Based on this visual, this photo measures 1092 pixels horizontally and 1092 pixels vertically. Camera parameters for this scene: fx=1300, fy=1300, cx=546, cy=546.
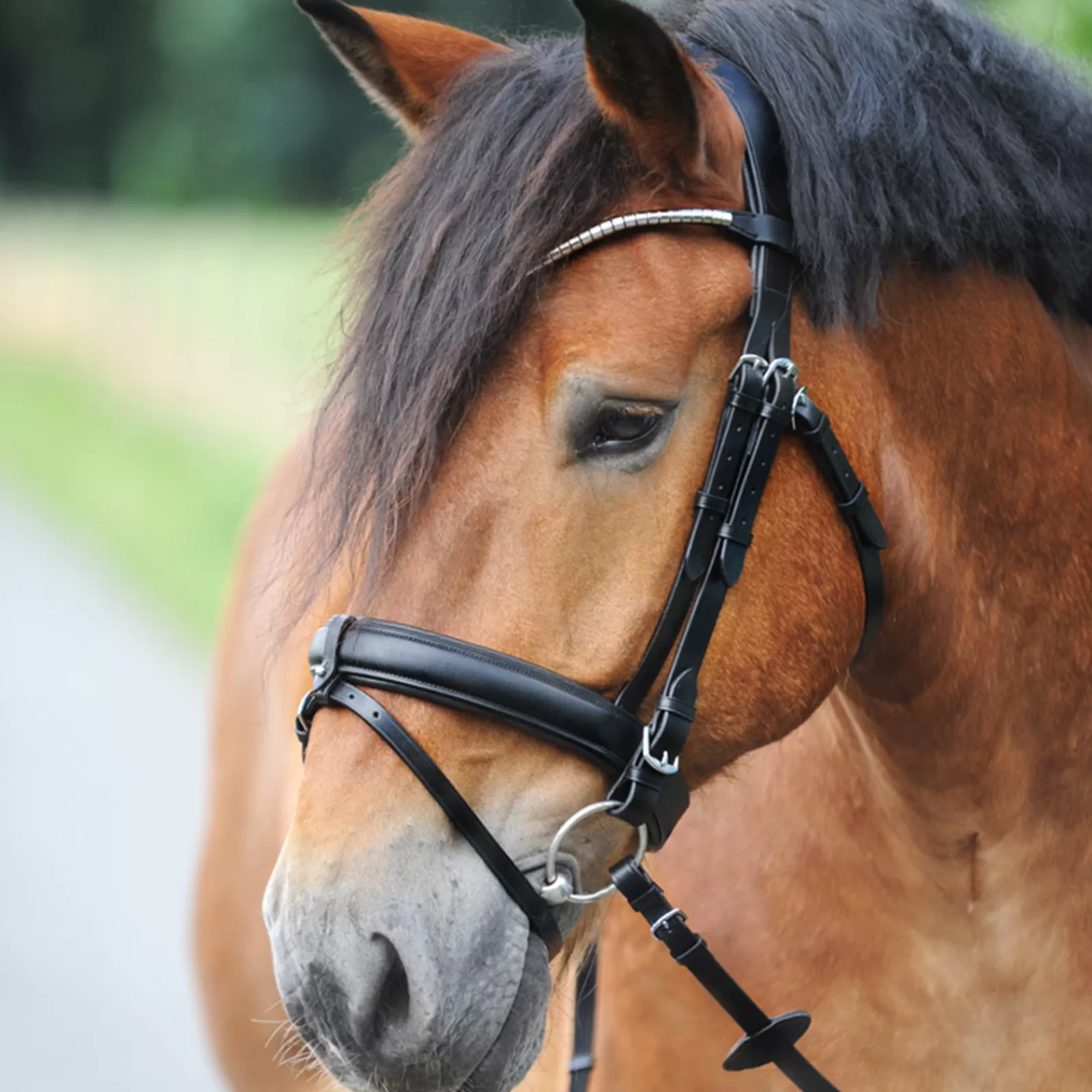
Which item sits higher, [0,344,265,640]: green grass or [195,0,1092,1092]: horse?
[195,0,1092,1092]: horse

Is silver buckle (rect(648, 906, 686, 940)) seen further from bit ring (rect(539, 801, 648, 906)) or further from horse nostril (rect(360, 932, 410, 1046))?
horse nostril (rect(360, 932, 410, 1046))

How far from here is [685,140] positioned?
61.9 inches

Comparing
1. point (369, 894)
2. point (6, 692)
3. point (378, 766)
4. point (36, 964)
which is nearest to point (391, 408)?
point (378, 766)

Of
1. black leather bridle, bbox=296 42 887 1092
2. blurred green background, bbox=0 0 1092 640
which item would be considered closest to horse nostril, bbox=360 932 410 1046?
black leather bridle, bbox=296 42 887 1092

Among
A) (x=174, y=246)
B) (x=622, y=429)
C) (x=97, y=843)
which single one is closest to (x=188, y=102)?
(x=174, y=246)

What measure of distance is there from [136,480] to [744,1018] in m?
9.19

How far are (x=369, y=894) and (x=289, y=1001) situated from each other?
6.9 inches

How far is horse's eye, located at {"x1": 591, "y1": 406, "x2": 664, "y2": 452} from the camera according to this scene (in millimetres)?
1509

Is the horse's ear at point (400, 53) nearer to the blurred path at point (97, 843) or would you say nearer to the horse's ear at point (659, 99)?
the horse's ear at point (659, 99)

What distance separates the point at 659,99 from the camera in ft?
5.03

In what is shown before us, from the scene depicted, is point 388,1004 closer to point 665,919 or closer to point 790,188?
point 665,919

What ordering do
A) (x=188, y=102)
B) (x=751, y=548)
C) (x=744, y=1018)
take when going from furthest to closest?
(x=188, y=102) → (x=744, y=1018) → (x=751, y=548)

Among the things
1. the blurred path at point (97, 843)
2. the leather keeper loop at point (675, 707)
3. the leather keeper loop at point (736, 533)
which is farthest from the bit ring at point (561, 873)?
the blurred path at point (97, 843)

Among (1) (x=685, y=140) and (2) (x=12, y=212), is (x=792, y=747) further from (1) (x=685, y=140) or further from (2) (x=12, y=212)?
(2) (x=12, y=212)
